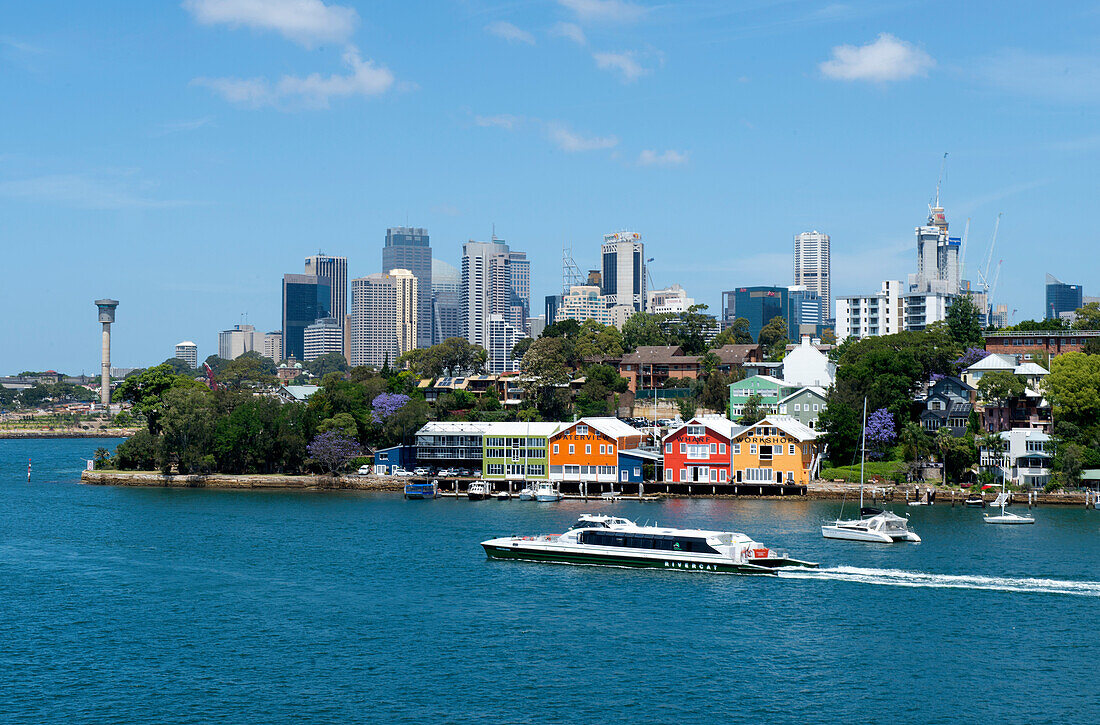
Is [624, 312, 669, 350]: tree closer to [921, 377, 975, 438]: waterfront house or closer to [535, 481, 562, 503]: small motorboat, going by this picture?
[921, 377, 975, 438]: waterfront house

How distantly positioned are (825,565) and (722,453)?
32.0 metres

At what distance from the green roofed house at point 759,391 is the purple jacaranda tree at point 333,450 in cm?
3628

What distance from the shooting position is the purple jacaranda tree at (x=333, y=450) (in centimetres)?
8994

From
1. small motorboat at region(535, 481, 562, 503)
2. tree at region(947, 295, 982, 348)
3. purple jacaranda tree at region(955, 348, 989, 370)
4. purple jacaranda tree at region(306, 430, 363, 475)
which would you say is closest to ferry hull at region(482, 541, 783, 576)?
small motorboat at region(535, 481, 562, 503)

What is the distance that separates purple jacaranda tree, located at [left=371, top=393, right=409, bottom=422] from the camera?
318 ft

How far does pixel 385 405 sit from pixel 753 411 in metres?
33.7

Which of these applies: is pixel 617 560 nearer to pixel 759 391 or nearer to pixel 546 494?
pixel 546 494

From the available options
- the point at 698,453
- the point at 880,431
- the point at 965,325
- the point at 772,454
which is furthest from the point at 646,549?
A: the point at 965,325

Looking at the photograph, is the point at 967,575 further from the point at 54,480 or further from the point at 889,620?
the point at 54,480

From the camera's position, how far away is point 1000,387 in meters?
79.8

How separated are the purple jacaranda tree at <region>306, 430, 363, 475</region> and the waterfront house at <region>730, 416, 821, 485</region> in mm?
31654

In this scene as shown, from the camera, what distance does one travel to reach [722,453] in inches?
3226

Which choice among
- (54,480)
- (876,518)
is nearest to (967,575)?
(876,518)

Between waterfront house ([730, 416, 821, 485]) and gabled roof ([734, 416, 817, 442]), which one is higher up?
gabled roof ([734, 416, 817, 442])
